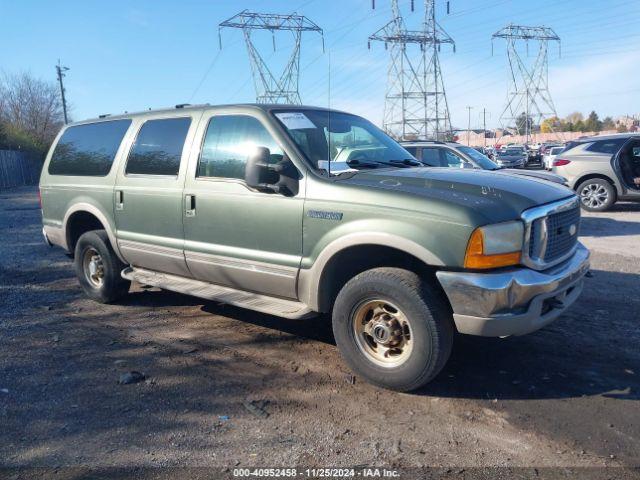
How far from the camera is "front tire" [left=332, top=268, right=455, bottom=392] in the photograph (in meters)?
3.44

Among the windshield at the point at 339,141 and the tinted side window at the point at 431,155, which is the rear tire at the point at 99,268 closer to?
the windshield at the point at 339,141

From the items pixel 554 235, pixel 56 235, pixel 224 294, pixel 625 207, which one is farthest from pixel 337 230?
pixel 625 207

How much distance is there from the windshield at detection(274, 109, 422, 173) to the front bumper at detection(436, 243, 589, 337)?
4.62 feet

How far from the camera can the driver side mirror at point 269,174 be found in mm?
3934

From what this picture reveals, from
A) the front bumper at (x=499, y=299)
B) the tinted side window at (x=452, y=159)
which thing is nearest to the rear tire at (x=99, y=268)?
the front bumper at (x=499, y=299)

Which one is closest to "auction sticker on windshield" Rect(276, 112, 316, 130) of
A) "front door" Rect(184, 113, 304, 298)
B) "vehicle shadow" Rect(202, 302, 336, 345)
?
"front door" Rect(184, 113, 304, 298)

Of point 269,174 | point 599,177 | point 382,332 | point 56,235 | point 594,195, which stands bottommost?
point 382,332

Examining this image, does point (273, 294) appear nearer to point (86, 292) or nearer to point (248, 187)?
point (248, 187)

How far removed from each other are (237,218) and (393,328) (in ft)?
5.24

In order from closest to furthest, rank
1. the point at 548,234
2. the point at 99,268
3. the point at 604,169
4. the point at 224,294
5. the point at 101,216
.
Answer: the point at 548,234 < the point at 224,294 < the point at 101,216 < the point at 99,268 < the point at 604,169

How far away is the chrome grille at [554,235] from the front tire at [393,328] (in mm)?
719

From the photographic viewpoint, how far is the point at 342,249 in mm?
3764

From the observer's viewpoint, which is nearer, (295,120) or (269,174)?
(269,174)

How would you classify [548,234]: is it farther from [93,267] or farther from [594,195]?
[594,195]
